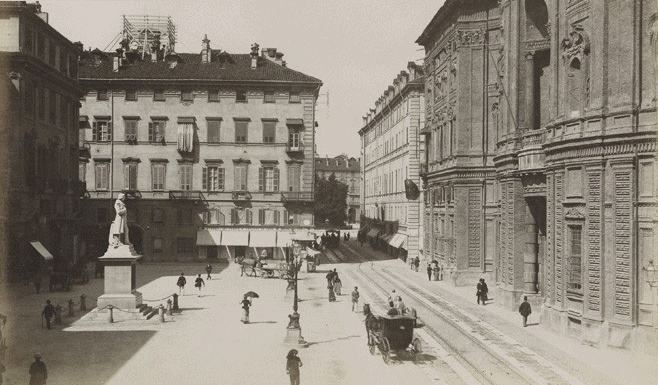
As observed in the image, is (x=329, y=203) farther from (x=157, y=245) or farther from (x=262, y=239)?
(x=157, y=245)

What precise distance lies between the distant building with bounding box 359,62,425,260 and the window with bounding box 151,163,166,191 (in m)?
22.9

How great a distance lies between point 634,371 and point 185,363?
14.8 meters

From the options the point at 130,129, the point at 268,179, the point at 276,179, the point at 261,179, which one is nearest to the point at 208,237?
the point at 261,179

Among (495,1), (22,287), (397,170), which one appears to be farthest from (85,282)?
(397,170)

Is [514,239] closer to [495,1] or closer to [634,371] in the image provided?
[634,371]

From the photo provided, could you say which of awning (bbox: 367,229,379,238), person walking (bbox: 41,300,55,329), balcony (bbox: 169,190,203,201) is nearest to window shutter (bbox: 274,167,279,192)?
balcony (bbox: 169,190,203,201)

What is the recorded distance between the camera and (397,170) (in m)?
74.6

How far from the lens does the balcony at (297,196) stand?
63312mm

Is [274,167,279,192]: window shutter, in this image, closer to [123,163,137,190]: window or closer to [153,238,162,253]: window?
[153,238,162,253]: window

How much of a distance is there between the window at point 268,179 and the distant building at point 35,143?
52.2 feet

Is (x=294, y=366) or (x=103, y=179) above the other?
(x=103, y=179)

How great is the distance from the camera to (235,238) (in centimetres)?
6300

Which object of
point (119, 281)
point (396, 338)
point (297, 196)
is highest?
point (297, 196)

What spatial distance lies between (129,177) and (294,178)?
15.0 m
